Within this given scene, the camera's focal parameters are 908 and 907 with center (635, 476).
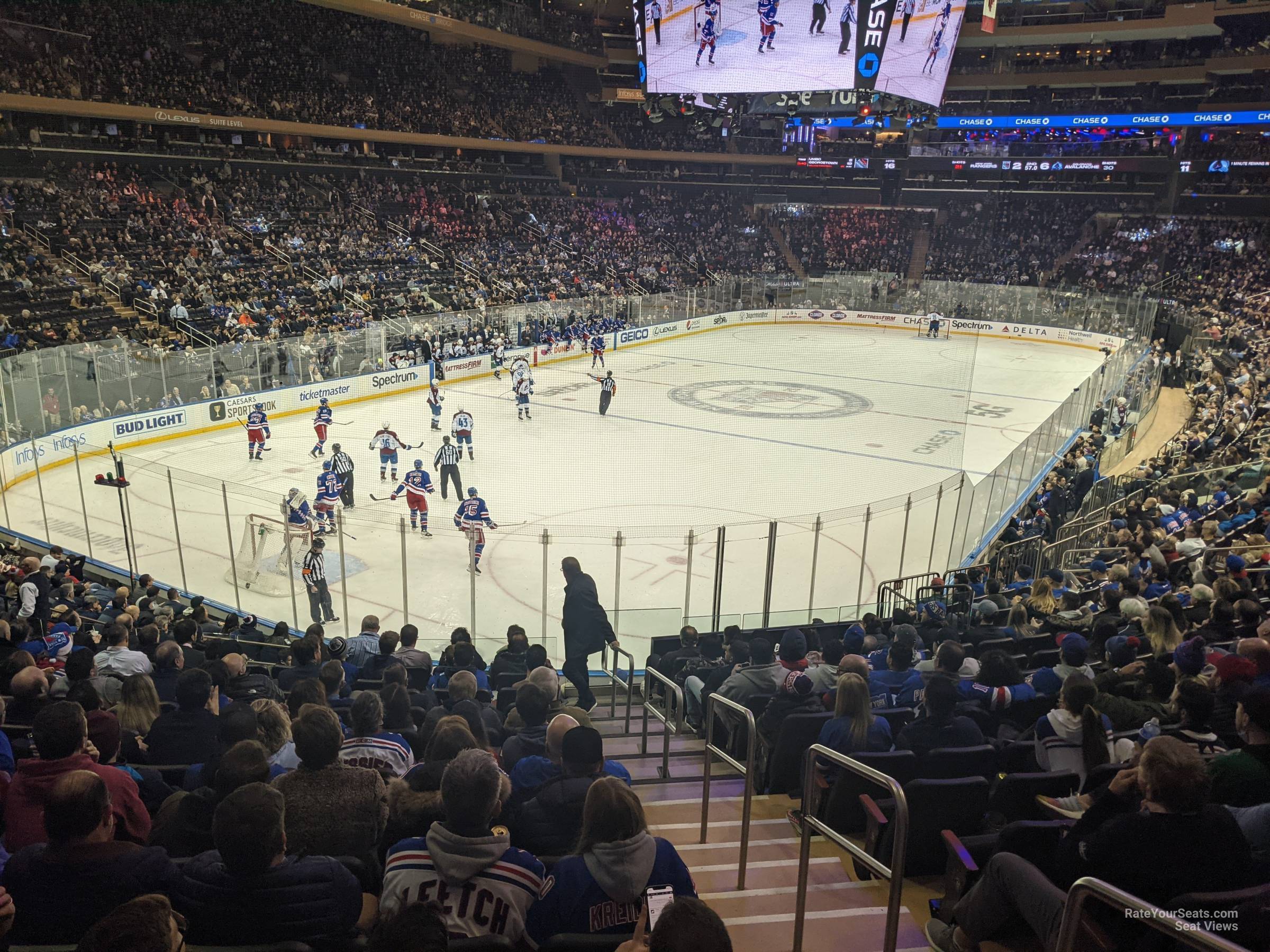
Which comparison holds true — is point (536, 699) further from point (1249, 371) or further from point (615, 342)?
point (615, 342)

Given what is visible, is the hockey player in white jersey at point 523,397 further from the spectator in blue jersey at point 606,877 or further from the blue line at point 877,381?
the spectator in blue jersey at point 606,877

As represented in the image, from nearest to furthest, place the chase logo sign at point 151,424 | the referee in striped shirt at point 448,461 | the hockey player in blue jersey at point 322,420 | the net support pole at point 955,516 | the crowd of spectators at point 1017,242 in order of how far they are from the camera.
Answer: the net support pole at point 955,516
the referee in striped shirt at point 448,461
the hockey player in blue jersey at point 322,420
the chase logo sign at point 151,424
the crowd of spectators at point 1017,242

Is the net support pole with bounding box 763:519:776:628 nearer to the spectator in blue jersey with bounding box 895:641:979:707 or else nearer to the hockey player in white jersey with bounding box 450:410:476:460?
the spectator in blue jersey with bounding box 895:641:979:707

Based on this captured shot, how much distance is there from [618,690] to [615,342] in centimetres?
2403

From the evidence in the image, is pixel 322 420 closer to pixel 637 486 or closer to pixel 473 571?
pixel 637 486

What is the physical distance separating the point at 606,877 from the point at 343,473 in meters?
12.5

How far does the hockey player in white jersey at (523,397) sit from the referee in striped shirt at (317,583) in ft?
38.7

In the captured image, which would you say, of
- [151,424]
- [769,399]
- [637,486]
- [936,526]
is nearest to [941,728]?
[936,526]

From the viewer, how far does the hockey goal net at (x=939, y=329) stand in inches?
1473

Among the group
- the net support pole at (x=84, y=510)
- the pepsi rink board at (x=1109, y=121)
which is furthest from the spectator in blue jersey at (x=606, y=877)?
the pepsi rink board at (x=1109, y=121)

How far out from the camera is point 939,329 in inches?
1480

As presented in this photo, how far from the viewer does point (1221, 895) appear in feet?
7.99

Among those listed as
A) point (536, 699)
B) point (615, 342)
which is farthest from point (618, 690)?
point (615, 342)

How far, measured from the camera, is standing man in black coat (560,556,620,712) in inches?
310
